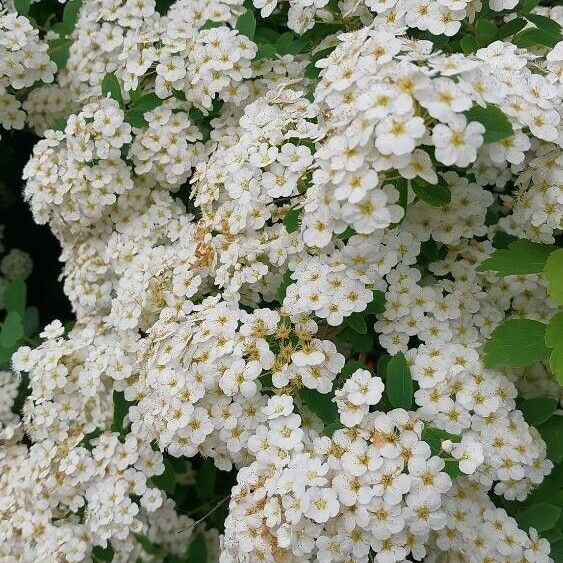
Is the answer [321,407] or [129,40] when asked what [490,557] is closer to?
[321,407]

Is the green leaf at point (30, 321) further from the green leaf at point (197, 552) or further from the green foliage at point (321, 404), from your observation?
the green foliage at point (321, 404)

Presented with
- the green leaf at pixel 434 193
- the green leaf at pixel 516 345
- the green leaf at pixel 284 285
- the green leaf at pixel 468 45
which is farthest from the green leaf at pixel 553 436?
the green leaf at pixel 468 45

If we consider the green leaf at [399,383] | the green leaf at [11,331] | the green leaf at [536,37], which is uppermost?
the green leaf at [536,37]

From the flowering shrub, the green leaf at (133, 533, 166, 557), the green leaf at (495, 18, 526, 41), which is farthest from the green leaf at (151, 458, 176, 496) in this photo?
the green leaf at (495, 18, 526, 41)

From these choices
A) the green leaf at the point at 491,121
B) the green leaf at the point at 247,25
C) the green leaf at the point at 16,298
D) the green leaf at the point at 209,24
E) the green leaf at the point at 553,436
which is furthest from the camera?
the green leaf at the point at 16,298

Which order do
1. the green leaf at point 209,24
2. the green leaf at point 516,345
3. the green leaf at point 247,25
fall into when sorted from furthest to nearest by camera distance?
the green leaf at point 209,24, the green leaf at point 247,25, the green leaf at point 516,345

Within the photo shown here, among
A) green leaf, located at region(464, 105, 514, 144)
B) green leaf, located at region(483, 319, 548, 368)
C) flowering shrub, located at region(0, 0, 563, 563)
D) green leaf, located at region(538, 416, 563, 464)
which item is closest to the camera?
green leaf, located at region(464, 105, 514, 144)

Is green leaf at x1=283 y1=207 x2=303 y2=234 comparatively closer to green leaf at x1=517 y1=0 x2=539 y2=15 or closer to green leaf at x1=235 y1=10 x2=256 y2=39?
green leaf at x1=235 y1=10 x2=256 y2=39
